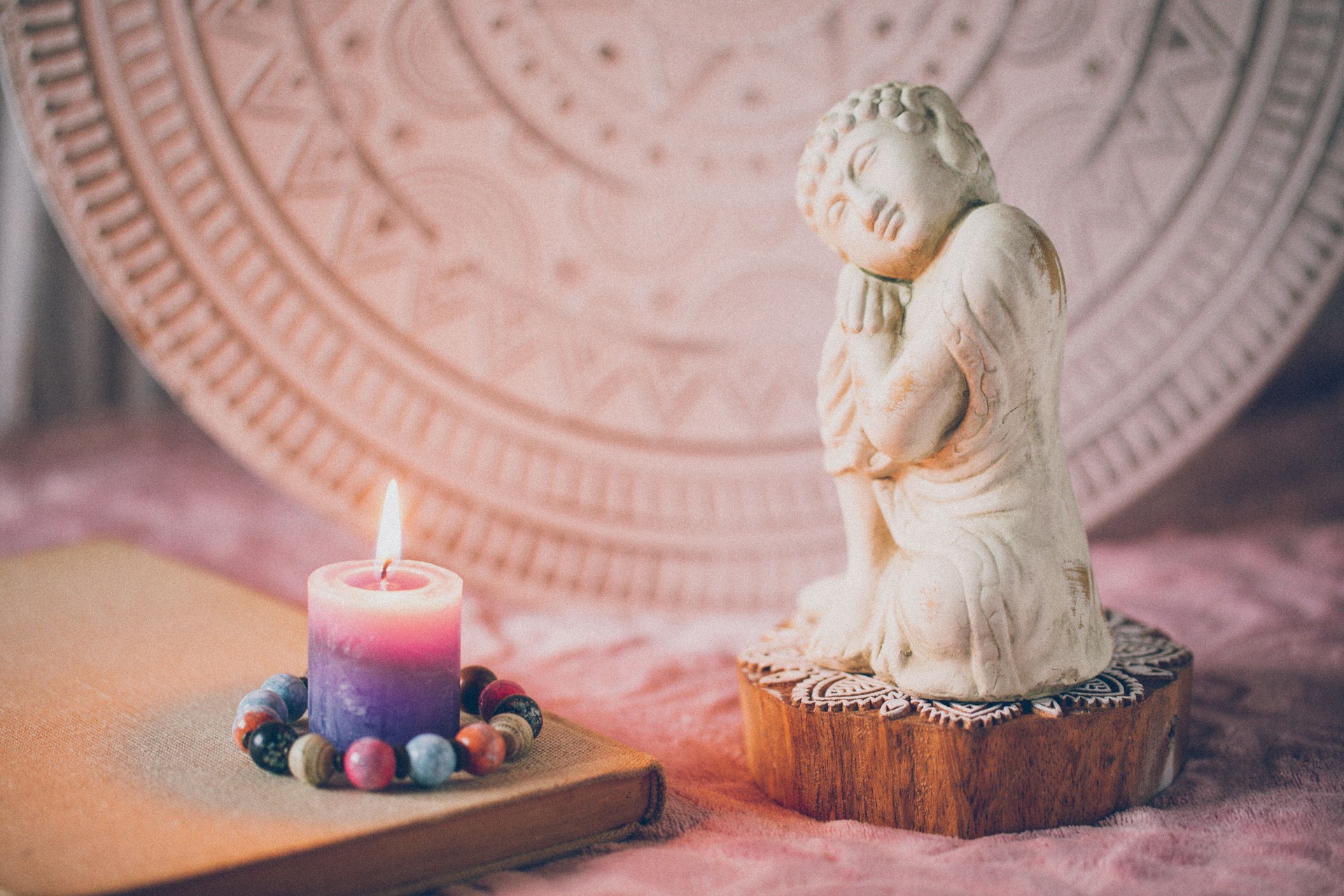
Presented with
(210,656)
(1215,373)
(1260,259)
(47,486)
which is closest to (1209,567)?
(1215,373)

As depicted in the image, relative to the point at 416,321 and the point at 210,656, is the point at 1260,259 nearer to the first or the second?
the point at 416,321

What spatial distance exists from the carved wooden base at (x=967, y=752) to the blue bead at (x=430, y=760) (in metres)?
0.25

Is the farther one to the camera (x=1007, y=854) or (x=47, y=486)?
(x=47, y=486)

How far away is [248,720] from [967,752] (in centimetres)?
49

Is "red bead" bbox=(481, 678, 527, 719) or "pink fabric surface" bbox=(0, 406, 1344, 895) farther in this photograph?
"red bead" bbox=(481, 678, 527, 719)

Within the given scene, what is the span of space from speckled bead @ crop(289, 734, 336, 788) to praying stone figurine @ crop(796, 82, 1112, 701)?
1.29 ft

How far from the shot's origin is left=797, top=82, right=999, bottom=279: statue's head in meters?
0.88

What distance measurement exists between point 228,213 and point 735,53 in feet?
2.04

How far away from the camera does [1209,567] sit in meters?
1.52

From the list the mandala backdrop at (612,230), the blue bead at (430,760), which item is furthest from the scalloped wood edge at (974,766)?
the mandala backdrop at (612,230)

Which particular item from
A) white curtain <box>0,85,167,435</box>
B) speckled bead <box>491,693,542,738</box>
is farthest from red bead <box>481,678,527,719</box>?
white curtain <box>0,85,167,435</box>

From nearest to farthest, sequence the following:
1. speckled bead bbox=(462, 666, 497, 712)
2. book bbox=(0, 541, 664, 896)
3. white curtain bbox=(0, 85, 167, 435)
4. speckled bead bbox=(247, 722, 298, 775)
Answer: book bbox=(0, 541, 664, 896) < speckled bead bbox=(247, 722, 298, 775) < speckled bead bbox=(462, 666, 497, 712) < white curtain bbox=(0, 85, 167, 435)

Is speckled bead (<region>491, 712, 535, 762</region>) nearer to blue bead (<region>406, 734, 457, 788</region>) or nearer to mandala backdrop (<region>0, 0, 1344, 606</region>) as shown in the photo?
blue bead (<region>406, 734, 457, 788</region>)

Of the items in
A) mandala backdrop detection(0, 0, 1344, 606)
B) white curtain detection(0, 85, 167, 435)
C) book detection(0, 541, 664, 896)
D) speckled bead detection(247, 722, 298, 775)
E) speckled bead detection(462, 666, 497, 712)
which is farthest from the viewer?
white curtain detection(0, 85, 167, 435)
